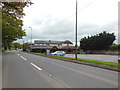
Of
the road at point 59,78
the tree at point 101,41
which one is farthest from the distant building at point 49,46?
the road at point 59,78

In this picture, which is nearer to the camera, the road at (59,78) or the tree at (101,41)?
the road at (59,78)

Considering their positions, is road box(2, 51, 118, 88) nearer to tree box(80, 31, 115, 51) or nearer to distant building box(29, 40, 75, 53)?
tree box(80, 31, 115, 51)

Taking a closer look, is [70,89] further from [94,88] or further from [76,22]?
[76,22]

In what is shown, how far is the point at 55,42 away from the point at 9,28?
96.6 meters

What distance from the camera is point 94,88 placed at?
254 inches

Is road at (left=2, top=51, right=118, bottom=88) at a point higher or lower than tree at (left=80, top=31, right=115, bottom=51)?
lower

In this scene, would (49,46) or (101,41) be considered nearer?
(101,41)

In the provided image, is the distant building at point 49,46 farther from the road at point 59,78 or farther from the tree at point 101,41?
the road at point 59,78

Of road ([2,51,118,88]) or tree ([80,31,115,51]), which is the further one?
tree ([80,31,115,51])

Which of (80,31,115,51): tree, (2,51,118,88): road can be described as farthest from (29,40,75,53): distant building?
(2,51,118,88): road

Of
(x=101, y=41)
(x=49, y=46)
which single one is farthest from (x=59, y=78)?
(x=49, y=46)

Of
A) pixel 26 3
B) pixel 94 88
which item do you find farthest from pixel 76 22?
pixel 94 88

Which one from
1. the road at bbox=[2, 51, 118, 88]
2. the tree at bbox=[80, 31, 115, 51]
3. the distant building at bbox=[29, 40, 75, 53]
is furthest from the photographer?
the distant building at bbox=[29, 40, 75, 53]

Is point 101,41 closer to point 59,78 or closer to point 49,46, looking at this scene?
point 49,46
